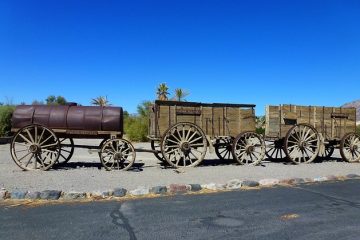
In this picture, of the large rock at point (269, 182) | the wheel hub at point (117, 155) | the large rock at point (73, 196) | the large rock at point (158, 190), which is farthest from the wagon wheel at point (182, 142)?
the large rock at point (73, 196)

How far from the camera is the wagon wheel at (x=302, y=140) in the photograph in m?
16.5

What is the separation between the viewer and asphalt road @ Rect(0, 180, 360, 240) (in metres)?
6.23

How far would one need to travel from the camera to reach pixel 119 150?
13.6 m

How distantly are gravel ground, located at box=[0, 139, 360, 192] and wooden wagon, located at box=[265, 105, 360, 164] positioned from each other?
0.87 m

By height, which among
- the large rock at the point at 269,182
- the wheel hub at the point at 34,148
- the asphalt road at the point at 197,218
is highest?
the wheel hub at the point at 34,148

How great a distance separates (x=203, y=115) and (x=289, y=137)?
12.6ft

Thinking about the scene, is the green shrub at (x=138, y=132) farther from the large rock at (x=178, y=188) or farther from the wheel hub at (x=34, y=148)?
the large rock at (x=178, y=188)

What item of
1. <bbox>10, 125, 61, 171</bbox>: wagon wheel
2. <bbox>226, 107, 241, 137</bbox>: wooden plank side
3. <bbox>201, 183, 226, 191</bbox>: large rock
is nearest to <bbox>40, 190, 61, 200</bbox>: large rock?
<bbox>201, 183, 226, 191</bbox>: large rock

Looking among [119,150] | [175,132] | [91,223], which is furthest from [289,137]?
[91,223]

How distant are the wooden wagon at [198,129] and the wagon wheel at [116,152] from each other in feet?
3.97

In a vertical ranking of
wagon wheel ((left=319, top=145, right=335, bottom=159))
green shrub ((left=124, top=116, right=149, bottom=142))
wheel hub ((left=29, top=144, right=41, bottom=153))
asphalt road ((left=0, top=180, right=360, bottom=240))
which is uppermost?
green shrub ((left=124, top=116, right=149, bottom=142))

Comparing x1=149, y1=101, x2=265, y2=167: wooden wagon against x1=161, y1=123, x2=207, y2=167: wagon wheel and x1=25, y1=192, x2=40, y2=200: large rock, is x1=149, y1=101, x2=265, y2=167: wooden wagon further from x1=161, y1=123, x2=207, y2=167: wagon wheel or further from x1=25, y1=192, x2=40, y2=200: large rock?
x1=25, y1=192, x2=40, y2=200: large rock

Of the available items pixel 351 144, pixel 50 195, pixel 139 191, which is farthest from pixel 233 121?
pixel 50 195

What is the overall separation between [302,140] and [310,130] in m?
0.70
